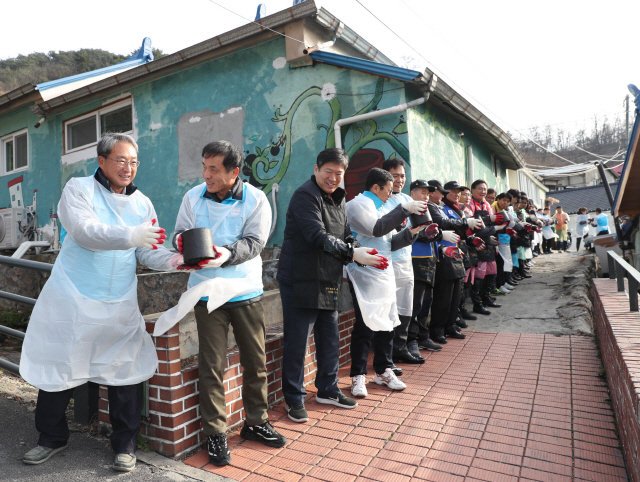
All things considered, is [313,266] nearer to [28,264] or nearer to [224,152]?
[224,152]

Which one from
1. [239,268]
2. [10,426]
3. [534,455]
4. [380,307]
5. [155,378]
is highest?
[239,268]

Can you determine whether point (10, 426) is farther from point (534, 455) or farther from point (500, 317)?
point (500, 317)

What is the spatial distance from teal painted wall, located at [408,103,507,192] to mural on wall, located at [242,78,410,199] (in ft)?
1.17

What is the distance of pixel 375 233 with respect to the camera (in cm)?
367

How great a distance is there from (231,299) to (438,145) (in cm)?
607

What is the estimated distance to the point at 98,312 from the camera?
2.41 m

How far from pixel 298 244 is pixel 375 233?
796 mm

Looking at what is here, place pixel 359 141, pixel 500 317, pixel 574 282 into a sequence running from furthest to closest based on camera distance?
pixel 574 282 → pixel 359 141 → pixel 500 317

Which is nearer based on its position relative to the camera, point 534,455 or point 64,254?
point 64,254

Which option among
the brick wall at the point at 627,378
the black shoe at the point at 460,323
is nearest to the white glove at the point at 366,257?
the brick wall at the point at 627,378

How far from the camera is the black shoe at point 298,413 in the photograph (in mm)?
3164

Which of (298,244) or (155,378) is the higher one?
Result: (298,244)

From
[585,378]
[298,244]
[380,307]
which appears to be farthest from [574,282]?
[298,244]

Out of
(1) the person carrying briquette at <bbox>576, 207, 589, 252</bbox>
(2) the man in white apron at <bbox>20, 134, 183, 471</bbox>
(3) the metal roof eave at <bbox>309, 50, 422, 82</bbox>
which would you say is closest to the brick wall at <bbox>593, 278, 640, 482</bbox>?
(2) the man in white apron at <bbox>20, 134, 183, 471</bbox>
